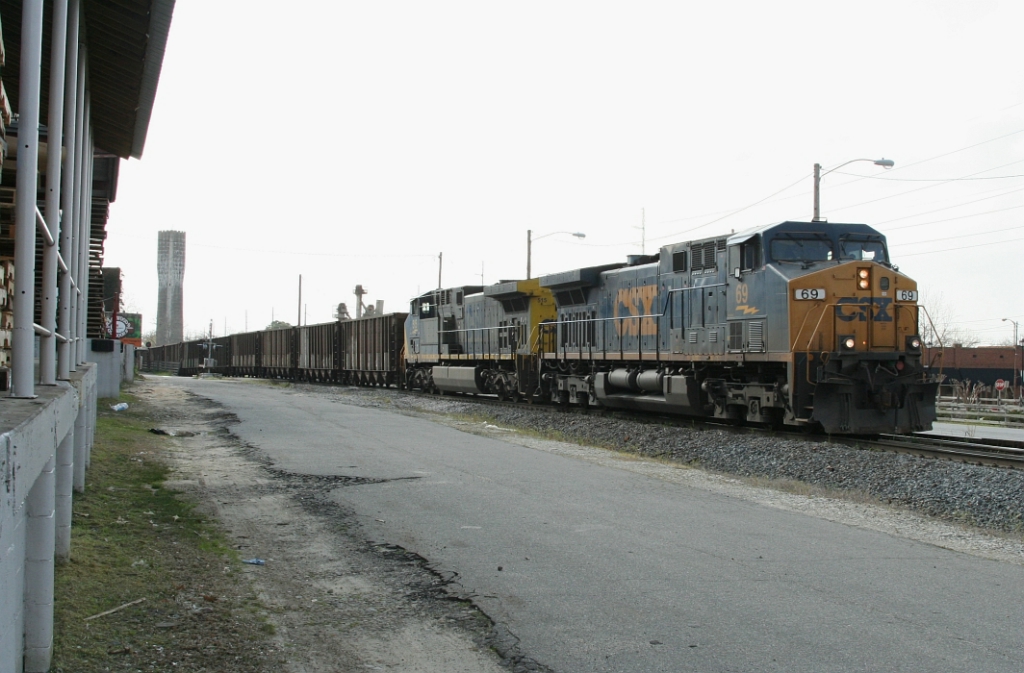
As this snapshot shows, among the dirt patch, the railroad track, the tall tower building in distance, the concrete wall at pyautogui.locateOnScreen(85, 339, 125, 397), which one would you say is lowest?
the dirt patch

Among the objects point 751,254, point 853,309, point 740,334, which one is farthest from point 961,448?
point 751,254

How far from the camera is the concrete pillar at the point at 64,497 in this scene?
504 centimetres

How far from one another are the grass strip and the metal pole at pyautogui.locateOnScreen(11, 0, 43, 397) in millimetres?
1400

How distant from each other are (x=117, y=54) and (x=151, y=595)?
425cm

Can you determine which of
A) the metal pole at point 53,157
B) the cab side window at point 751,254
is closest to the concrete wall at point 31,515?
the metal pole at point 53,157

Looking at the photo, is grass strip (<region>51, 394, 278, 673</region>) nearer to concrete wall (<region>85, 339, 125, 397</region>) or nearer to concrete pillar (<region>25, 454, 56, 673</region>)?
concrete pillar (<region>25, 454, 56, 673</region>)

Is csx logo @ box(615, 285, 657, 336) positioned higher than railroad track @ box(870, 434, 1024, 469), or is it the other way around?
csx logo @ box(615, 285, 657, 336)

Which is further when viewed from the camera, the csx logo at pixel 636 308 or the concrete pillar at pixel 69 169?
the csx logo at pixel 636 308

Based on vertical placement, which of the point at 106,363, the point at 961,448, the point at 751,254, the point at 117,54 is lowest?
the point at 961,448

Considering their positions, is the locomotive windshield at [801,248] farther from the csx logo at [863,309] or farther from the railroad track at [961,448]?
the railroad track at [961,448]

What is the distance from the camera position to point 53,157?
13.8 feet

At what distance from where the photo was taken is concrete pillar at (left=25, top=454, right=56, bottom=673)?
3775 millimetres

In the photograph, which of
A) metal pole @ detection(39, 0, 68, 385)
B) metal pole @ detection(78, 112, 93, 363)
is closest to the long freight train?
metal pole @ detection(78, 112, 93, 363)

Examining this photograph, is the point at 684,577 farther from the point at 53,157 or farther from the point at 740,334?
the point at 740,334
